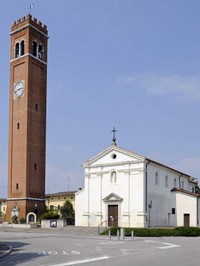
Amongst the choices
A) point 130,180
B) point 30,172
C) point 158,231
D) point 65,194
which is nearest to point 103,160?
point 130,180

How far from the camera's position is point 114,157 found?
4944 cm

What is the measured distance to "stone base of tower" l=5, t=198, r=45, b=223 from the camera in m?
54.6

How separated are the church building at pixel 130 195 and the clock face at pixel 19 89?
15033 millimetres

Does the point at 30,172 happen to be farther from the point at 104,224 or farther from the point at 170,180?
the point at 170,180

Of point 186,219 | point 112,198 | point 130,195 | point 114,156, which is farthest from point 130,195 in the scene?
point 186,219

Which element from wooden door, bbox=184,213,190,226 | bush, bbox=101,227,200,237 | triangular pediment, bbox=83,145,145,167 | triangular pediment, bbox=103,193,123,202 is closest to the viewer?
bush, bbox=101,227,200,237

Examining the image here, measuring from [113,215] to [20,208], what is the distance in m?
13.7

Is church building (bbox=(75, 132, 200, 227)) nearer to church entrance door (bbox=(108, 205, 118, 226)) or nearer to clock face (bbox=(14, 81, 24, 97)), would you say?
church entrance door (bbox=(108, 205, 118, 226))

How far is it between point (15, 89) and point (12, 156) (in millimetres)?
9573

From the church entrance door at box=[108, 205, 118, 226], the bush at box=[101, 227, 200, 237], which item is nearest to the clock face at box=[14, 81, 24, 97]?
the church entrance door at box=[108, 205, 118, 226]

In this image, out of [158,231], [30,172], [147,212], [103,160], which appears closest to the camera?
[158,231]

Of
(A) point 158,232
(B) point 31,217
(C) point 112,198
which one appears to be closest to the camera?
(A) point 158,232

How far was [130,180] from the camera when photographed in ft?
157

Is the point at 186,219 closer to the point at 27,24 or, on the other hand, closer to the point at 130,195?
the point at 130,195
